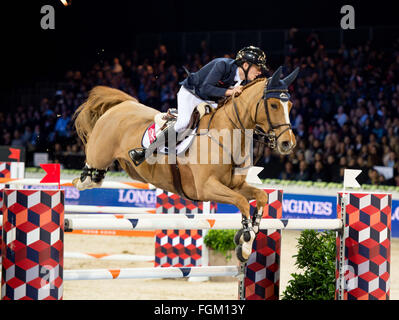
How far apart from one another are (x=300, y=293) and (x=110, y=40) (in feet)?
40.4

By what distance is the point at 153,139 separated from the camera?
394 cm

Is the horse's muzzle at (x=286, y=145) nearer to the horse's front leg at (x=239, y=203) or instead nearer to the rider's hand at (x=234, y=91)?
the horse's front leg at (x=239, y=203)

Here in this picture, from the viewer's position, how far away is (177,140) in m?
3.82

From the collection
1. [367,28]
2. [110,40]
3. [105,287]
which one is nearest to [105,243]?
[105,287]

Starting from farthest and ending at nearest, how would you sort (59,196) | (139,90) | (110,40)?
(110,40), (139,90), (59,196)

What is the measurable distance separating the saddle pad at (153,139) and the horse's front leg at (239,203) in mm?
305

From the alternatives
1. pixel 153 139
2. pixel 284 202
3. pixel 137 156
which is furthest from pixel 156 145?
pixel 284 202

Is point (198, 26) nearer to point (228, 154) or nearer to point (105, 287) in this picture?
point (105, 287)

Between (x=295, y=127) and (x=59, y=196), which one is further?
(x=295, y=127)

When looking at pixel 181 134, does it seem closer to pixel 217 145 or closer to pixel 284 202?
pixel 217 145

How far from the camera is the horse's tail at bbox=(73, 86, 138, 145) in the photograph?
483 centimetres

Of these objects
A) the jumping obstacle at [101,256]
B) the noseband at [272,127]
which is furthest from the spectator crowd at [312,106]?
the noseband at [272,127]

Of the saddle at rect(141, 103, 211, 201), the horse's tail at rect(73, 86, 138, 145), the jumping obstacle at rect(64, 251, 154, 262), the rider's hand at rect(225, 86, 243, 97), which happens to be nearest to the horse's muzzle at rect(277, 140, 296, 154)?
the rider's hand at rect(225, 86, 243, 97)

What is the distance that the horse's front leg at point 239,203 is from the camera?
3375 mm
